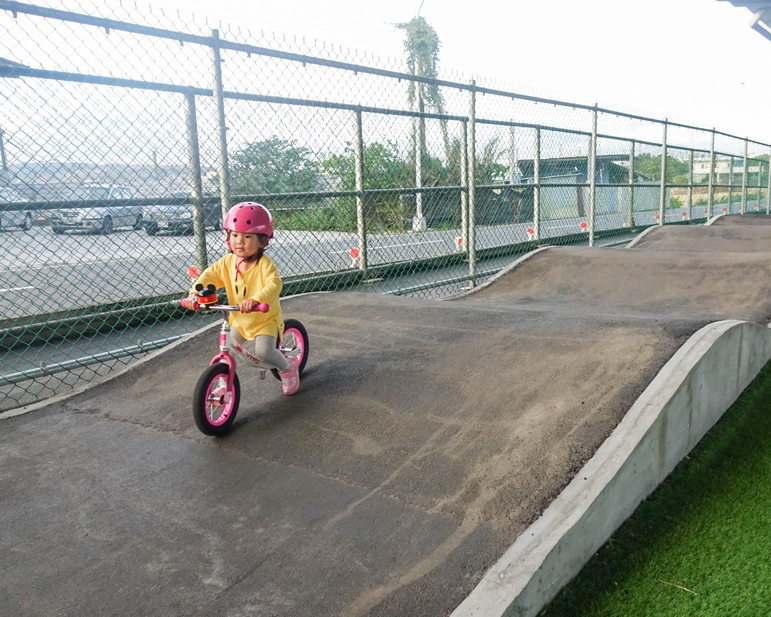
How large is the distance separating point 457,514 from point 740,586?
1.19 metres

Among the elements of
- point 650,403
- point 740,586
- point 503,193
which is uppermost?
point 503,193

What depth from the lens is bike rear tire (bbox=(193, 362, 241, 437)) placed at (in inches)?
145

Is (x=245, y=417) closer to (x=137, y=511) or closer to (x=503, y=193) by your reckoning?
(x=137, y=511)

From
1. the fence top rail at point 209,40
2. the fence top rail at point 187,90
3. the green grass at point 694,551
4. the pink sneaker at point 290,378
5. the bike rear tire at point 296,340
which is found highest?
the fence top rail at point 209,40

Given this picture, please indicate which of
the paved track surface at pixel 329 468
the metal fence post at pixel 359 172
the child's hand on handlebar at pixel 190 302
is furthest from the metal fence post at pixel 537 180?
the child's hand on handlebar at pixel 190 302

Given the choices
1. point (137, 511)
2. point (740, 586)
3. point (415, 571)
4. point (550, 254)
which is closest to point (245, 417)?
point (137, 511)

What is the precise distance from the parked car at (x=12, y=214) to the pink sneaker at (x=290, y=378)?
228 centimetres

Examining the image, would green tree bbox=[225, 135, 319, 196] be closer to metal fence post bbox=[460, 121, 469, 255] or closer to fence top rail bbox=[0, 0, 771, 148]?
fence top rail bbox=[0, 0, 771, 148]

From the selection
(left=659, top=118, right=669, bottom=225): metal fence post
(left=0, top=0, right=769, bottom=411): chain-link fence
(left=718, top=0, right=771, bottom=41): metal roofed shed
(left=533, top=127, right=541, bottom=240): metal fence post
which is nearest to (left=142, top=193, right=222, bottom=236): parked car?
(left=0, top=0, right=769, bottom=411): chain-link fence

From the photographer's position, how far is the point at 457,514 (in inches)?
113

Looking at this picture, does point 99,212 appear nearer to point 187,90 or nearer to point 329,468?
point 187,90

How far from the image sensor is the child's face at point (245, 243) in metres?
3.94

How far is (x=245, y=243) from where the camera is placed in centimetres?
394

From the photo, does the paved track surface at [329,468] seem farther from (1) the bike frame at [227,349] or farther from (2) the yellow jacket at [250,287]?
(2) the yellow jacket at [250,287]
